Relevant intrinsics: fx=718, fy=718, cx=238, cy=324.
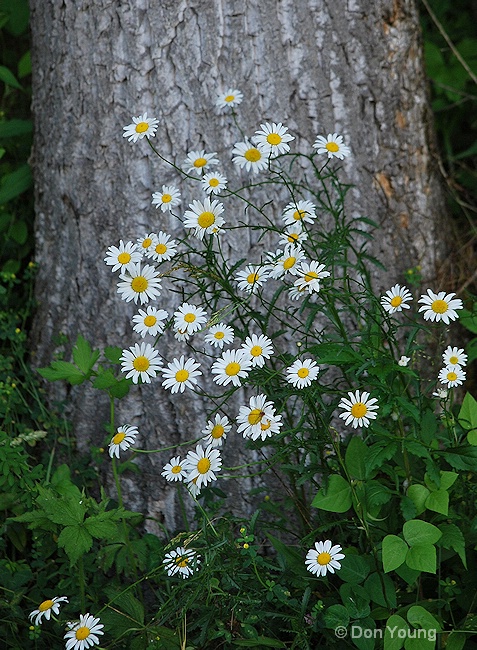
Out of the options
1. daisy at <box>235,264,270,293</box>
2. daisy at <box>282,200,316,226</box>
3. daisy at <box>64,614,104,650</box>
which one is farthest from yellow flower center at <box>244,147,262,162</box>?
daisy at <box>64,614,104,650</box>

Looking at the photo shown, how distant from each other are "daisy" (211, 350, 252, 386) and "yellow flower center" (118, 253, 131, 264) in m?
0.28

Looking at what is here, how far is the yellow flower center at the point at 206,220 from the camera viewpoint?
1476 mm

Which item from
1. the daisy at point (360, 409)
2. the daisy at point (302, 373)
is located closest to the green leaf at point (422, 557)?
the daisy at point (360, 409)

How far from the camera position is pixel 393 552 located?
1355mm

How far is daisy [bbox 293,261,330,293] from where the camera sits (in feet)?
4.58

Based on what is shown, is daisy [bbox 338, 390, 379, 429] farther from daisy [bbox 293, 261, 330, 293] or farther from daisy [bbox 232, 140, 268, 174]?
daisy [bbox 232, 140, 268, 174]

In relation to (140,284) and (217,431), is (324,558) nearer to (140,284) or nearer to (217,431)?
(217,431)

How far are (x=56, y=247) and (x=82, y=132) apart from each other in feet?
1.19

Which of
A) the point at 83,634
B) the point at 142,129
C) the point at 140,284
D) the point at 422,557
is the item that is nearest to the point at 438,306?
the point at 422,557

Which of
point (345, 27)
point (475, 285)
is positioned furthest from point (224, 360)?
point (475, 285)

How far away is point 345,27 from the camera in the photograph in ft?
7.00

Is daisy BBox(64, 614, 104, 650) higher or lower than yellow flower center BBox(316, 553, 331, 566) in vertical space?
lower

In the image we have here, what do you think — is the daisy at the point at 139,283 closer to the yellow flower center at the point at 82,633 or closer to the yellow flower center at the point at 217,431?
the yellow flower center at the point at 217,431

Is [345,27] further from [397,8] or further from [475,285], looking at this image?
[475,285]
